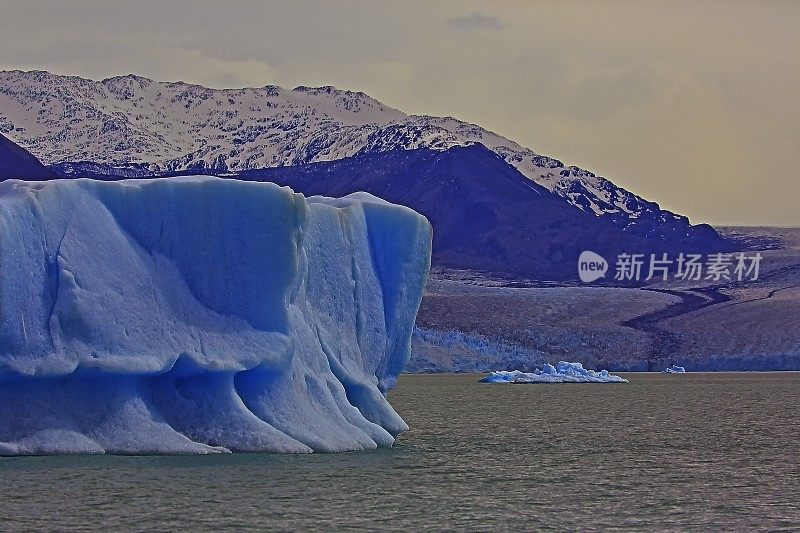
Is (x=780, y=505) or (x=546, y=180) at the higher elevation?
(x=546, y=180)

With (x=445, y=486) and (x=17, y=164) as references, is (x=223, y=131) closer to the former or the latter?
(x=17, y=164)

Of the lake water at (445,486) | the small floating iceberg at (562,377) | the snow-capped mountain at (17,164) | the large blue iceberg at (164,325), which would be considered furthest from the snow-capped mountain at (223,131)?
the large blue iceberg at (164,325)

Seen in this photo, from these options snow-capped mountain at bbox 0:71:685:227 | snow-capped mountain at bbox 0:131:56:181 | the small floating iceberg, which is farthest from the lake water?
snow-capped mountain at bbox 0:71:685:227

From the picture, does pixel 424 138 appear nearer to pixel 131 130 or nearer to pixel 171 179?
pixel 131 130

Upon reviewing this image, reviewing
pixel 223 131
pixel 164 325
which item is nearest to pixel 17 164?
pixel 223 131

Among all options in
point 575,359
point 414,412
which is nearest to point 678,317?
point 575,359

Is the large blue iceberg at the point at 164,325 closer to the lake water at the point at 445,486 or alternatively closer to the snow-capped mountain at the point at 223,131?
the lake water at the point at 445,486

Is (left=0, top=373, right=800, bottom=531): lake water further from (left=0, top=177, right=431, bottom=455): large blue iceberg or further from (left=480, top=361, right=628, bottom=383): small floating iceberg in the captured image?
(left=480, top=361, right=628, bottom=383): small floating iceberg
